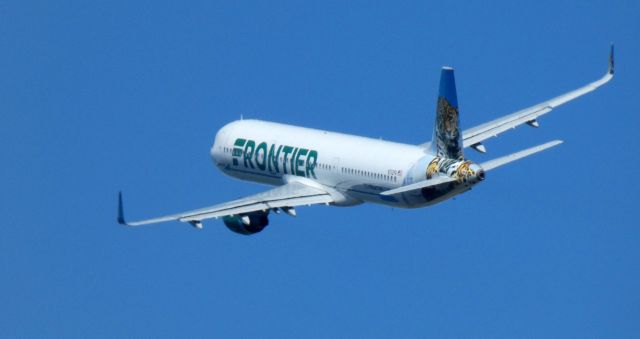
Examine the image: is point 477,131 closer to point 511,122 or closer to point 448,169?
point 511,122

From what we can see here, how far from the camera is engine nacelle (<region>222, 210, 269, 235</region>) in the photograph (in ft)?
591

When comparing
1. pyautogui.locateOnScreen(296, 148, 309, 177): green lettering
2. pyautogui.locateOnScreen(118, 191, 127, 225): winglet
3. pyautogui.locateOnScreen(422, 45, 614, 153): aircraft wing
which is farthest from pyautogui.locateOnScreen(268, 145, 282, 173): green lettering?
pyautogui.locateOnScreen(118, 191, 127, 225): winglet

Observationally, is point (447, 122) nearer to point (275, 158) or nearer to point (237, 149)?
point (275, 158)

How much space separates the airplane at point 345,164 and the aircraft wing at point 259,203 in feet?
0.17

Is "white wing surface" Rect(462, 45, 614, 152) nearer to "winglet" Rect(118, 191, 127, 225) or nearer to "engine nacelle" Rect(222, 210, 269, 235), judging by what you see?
"engine nacelle" Rect(222, 210, 269, 235)

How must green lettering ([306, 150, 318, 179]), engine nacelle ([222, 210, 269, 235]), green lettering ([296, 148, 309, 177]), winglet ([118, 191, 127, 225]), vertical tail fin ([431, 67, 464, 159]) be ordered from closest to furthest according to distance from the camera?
winglet ([118, 191, 127, 225]) < vertical tail fin ([431, 67, 464, 159]) < engine nacelle ([222, 210, 269, 235]) < green lettering ([306, 150, 318, 179]) < green lettering ([296, 148, 309, 177])

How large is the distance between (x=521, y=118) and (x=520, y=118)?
0.06m

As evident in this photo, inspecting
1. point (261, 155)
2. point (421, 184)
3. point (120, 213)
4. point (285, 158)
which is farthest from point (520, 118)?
point (120, 213)

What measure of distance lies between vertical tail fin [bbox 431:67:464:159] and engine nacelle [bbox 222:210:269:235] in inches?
456

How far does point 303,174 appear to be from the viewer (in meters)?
186

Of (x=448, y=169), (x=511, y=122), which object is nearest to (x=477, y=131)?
(x=511, y=122)

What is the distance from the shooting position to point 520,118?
19212cm

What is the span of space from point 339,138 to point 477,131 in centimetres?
1022

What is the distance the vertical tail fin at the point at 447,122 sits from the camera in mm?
175875
